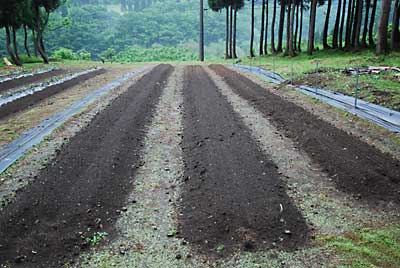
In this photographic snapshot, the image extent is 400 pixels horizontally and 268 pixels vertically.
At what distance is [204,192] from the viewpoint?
15.6 feet

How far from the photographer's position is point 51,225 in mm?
4008

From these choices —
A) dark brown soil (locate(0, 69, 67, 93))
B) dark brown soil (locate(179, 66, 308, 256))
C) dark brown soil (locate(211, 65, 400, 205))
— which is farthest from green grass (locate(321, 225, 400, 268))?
dark brown soil (locate(0, 69, 67, 93))

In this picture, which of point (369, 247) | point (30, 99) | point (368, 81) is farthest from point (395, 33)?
point (369, 247)

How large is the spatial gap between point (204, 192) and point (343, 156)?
248 centimetres

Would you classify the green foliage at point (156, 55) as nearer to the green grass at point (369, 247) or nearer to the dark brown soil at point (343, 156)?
the dark brown soil at point (343, 156)

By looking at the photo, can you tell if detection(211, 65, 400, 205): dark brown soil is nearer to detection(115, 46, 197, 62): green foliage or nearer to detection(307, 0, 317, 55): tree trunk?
detection(307, 0, 317, 55): tree trunk

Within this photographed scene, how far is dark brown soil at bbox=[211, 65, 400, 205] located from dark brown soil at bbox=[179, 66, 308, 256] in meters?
0.86

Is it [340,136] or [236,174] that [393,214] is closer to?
[236,174]

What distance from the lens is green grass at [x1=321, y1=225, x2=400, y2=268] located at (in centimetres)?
332

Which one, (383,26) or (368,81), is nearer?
(368,81)

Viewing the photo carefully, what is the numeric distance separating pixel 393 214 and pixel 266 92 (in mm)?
8451

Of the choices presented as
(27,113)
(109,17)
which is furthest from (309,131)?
(109,17)

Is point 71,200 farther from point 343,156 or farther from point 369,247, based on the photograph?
point 343,156

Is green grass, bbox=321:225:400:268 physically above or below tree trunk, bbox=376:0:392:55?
below
